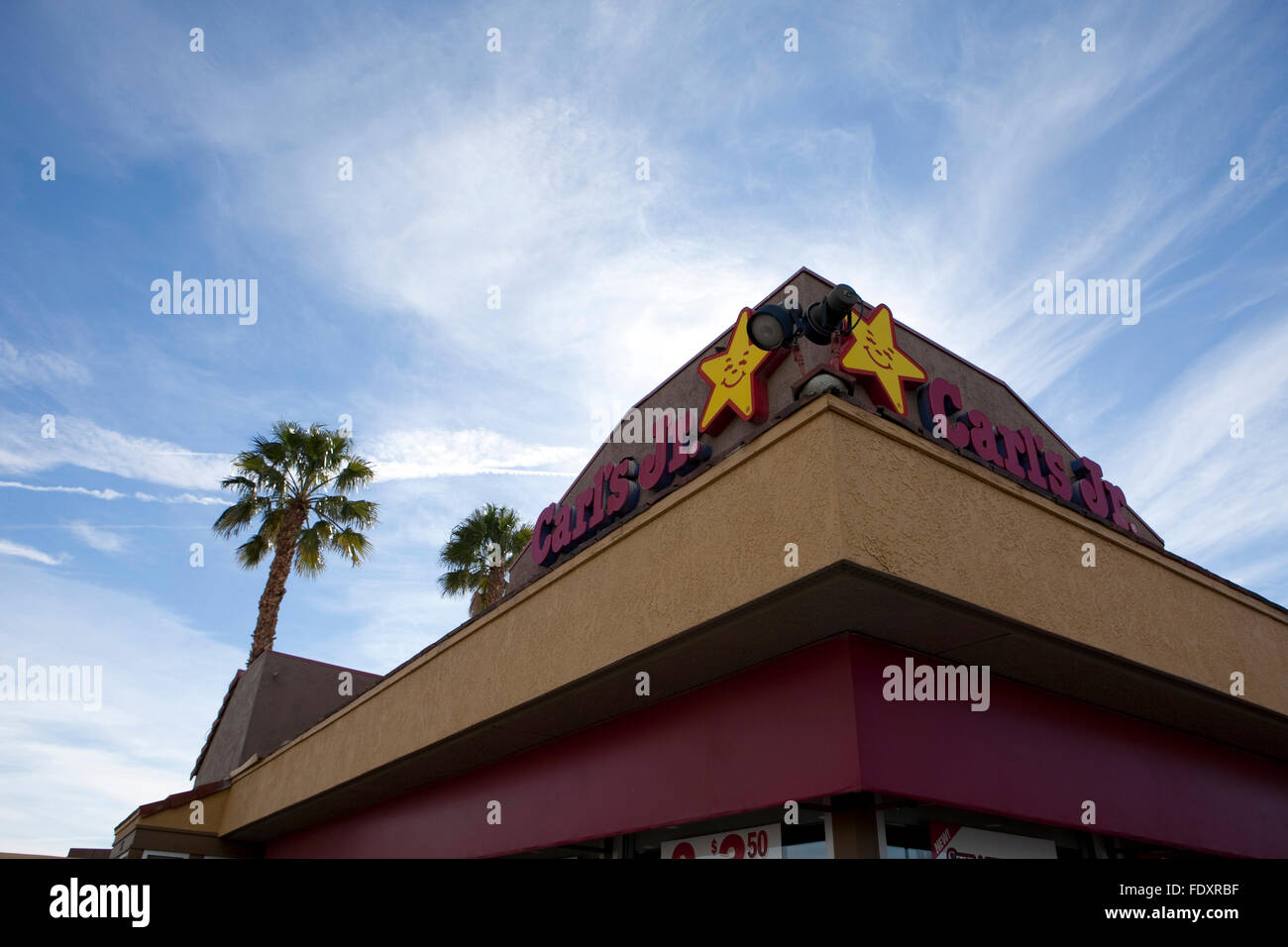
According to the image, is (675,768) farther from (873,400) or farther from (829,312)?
(873,400)

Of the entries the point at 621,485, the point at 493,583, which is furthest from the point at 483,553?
the point at 621,485

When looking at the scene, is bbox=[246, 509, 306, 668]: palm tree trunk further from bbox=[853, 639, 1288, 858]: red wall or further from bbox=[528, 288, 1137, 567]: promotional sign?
bbox=[853, 639, 1288, 858]: red wall

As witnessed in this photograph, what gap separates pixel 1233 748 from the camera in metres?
8.84

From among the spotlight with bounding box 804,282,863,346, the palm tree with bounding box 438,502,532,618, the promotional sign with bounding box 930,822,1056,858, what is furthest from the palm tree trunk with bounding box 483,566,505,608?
the promotional sign with bounding box 930,822,1056,858

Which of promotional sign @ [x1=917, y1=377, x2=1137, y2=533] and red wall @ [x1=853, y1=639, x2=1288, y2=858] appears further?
promotional sign @ [x1=917, y1=377, x2=1137, y2=533]

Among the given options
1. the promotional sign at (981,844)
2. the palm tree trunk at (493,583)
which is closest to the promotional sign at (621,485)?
the promotional sign at (981,844)

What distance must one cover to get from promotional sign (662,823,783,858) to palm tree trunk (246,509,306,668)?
17907 millimetres

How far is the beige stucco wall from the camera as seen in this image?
561 cm


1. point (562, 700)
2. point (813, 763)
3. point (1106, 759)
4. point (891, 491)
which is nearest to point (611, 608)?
point (562, 700)

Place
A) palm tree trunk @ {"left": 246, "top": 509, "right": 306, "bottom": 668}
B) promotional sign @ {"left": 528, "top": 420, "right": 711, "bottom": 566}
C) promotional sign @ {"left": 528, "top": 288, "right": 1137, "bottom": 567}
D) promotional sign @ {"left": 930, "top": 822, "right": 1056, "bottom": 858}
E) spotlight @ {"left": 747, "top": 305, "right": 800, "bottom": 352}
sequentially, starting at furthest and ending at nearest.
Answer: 1. palm tree trunk @ {"left": 246, "top": 509, "right": 306, "bottom": 668}
2. promotional sign @ {"left": 528, "top": 420, "right": 711, "bottom": 566}
3. promotional sign @ {"left": 528, "top": 288, "right": 1137, "bottom": 567}
4. spotlight @ {"left": 747, "top": 305, "right": 800, "bottom": 352}
5. promotional sign @ {"left": 930, "top": 822, "right": 1056, "bottom": 858}
